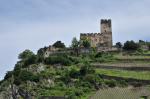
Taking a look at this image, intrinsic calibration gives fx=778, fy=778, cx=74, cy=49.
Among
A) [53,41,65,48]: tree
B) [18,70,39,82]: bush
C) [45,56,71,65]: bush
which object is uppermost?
[53,41,65,48]: tree

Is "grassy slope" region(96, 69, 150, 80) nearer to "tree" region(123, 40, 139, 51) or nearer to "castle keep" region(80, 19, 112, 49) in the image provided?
"tree" region(123, 40, 139, 51)

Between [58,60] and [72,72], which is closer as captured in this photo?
[72,72]

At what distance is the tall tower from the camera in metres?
129

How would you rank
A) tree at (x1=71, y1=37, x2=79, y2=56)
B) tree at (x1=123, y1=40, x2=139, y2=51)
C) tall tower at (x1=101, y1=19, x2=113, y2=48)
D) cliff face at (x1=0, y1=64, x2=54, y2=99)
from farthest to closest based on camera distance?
tall tower at (x1=101, y1=19, x2=113, y2=48)
tree at (x1=71, y1=37, x2=79, y2=56)
tree at (x1=123, y1=40, x2=139, y2=51)
cliff face at (x1=0, y1=64, x2=54, y2=99)

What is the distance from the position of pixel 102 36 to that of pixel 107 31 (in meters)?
1.76

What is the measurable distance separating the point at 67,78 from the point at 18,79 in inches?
274

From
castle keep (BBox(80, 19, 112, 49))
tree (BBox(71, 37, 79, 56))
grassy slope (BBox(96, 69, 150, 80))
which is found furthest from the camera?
castle keep (BBox(80, 19, 112, 49))

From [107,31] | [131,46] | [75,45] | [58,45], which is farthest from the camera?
[107,31]

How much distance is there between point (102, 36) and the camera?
425 feet

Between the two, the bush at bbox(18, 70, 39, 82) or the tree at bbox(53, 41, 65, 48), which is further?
the tree at bbox(53, 41, 65, 48)

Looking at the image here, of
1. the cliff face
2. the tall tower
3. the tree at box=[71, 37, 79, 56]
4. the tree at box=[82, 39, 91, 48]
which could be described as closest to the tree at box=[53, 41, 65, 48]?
the tree at box=[71, 37, 79, 56]

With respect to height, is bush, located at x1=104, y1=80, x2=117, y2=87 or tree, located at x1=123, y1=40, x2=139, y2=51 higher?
tree, located at x1=123, y1=40, x2=139, y2=51

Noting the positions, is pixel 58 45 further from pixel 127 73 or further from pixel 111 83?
pixel 111 83

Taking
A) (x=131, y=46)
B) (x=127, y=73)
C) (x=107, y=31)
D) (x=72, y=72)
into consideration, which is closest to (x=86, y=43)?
(x=107, y=31)
